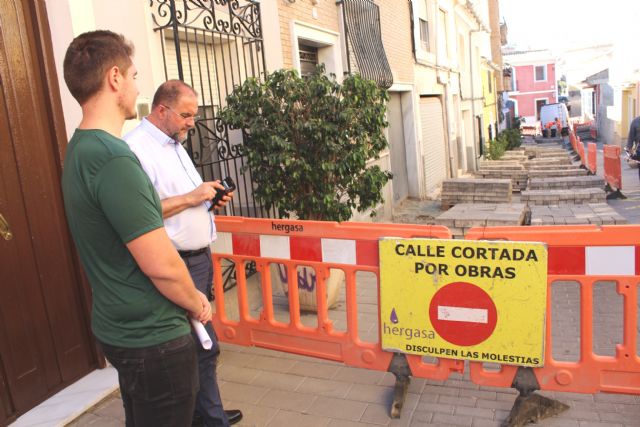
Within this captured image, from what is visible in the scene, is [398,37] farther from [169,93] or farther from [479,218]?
[169,93]

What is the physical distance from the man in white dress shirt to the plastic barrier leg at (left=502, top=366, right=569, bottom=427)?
1654mm

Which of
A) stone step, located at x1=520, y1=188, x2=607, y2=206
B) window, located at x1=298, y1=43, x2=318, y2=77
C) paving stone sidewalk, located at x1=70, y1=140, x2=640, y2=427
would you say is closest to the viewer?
paving stone sidewalk, located at x1=70, y1=140, x2=640, y2=427

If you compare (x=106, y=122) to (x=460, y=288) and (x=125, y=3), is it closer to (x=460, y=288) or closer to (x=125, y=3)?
(x=460, y=288)

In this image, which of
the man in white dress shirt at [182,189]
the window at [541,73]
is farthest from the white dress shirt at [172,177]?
the window at [541,73]

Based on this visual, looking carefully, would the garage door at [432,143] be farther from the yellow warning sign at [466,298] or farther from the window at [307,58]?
the yellow warning sign at [466,298]

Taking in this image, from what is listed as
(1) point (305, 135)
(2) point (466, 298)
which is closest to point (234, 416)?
(2) point (466, 298)

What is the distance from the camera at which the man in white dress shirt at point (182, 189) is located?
285 centimetres

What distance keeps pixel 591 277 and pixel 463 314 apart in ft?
2.40

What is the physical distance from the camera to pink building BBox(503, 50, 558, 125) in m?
58.1

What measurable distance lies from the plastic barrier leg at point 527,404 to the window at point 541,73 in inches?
2413

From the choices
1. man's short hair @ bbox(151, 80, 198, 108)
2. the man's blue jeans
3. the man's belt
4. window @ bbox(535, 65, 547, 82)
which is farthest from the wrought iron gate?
window @ bbox(535, 65, 547, 82)

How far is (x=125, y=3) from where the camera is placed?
4.22 meters

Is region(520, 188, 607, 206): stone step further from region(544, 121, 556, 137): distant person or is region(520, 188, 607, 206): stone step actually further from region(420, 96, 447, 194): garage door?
region(544, 121, 556, 137): distant person

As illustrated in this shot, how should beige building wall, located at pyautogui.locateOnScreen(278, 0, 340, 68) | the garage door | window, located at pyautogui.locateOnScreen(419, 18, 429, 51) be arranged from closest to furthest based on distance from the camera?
beige building wall, located at pyautogui.locateOnScreen(278, 0, 340, 68), the garage door, window, located at pyautogui.locateOnScreen(419, 18, 429, 51)
